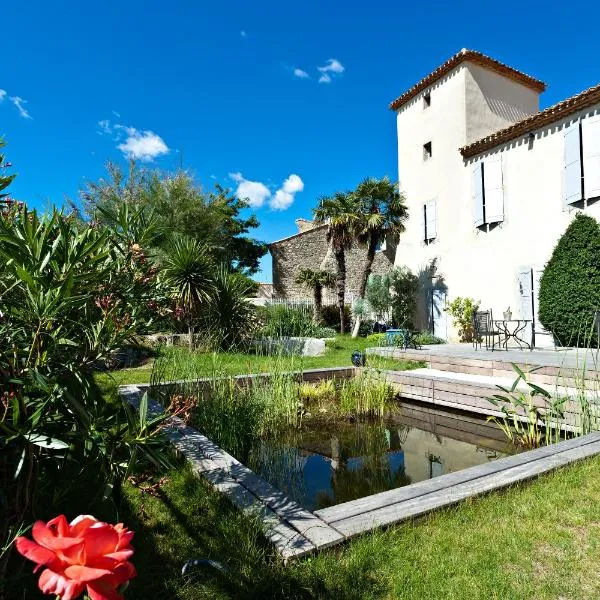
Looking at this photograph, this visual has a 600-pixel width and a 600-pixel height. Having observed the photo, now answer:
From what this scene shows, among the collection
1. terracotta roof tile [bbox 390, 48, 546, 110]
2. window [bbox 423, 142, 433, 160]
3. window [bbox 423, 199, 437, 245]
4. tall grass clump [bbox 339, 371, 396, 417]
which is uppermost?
terracotta roof tile [bbox 390, 48, 546, 110]

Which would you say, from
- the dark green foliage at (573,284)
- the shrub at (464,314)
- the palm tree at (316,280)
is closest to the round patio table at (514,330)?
the dark green foliage at (573,284)

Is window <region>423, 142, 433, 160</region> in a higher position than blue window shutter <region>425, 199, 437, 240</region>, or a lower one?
higher

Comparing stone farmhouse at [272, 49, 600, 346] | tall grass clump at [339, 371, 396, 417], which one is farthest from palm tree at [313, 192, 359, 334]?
tall grass clump at [339, 371, 396, 417]

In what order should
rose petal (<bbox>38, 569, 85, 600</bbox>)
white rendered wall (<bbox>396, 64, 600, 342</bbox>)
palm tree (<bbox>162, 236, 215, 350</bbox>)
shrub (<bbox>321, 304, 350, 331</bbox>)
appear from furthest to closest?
shrub (<bbox>321, 304, 350, 331</bbox>)
white rendered wall (<bbox>396, 64, 600, 342</bbox>)
palm tree (<bbox>162, 236, 215, 350</bbox>)
rose petal (<bbox>38, 569, 85, 600</bbox>)

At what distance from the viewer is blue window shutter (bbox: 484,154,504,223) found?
1102 centimetres

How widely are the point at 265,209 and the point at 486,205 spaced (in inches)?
589

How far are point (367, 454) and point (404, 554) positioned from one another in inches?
95.2

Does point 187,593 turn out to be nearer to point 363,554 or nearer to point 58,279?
point 363,554

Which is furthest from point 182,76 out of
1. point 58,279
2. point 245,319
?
point 58,279

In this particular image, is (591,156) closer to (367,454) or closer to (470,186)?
(470,186)

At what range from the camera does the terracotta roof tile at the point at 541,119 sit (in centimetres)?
893

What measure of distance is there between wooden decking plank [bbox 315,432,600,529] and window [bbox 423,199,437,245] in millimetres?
10817

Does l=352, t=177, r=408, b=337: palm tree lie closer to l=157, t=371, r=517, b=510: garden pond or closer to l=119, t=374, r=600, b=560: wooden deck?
l=157, t=371, r=517, b=510: garden pond

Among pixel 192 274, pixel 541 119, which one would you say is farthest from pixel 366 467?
pixel 541 119
